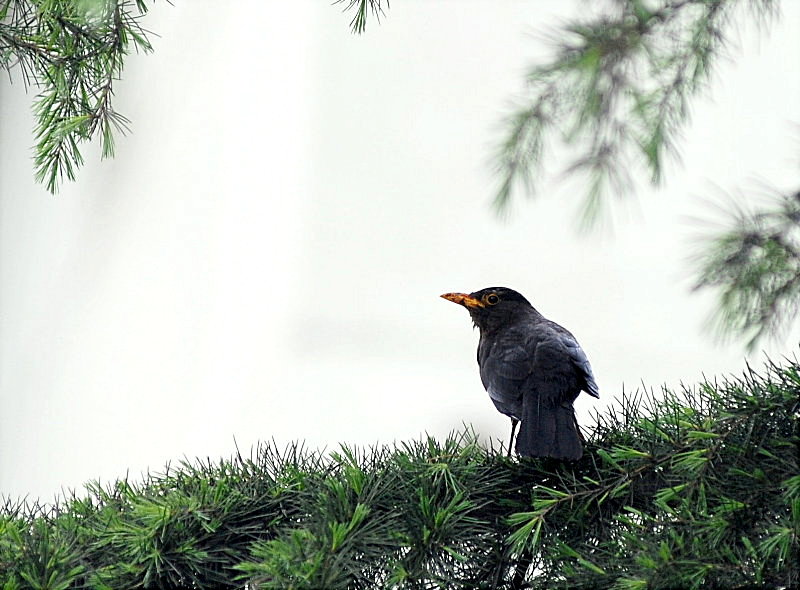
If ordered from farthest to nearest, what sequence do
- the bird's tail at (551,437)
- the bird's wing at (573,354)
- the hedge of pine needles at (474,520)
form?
the bird's wing at (573,354)
the bird's tail at (551,437)
the hedge of pine needles at (474,520)

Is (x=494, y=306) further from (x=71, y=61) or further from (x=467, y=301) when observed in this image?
(x=71, y=61)

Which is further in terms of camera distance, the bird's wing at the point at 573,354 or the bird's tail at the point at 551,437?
the bird's wing at the point at 573,354

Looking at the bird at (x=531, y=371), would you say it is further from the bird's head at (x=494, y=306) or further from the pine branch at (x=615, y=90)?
the pine branch at (x=615, y=90)

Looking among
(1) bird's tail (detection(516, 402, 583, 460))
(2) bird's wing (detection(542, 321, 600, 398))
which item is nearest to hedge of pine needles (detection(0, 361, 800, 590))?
(1) bird's tail (detection(516, 402, 583, 460))

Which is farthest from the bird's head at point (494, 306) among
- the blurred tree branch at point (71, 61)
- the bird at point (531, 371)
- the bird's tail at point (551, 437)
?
the blurred tree branch at point (71, 61)

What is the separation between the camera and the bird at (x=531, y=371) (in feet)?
2.34

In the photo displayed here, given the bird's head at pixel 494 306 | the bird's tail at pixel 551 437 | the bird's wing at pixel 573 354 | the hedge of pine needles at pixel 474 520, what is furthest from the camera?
the bird's head at pixel 494 306

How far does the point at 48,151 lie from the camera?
780 mm

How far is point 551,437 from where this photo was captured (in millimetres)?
703

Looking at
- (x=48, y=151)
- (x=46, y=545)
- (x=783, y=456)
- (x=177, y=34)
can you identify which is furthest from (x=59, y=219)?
(x=783, y=456)

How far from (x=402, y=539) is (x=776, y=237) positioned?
13.9 inches

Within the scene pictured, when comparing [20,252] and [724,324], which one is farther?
[20,252]

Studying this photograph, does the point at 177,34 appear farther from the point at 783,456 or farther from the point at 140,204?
the point at 783,456

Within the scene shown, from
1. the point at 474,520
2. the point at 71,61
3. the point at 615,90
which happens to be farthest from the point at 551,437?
the point at 71,61
